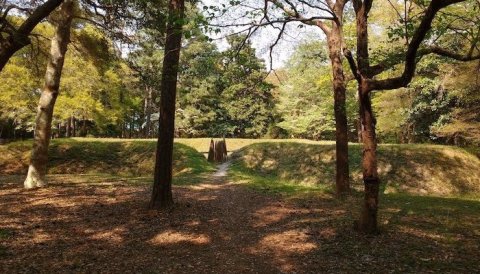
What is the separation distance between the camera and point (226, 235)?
27.8 ft

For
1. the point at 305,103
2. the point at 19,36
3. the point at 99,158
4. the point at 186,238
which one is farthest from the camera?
the point at 305,103

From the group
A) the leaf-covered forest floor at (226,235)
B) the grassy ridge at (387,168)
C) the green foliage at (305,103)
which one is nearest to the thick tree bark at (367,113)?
the leaf-covered forest floor at (226,235)

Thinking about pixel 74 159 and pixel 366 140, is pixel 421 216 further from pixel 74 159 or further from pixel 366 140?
pixel 74 159

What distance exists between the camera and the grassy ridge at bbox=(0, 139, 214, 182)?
22.1 metres

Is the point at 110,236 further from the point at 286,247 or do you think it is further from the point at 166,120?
the point at 286,247

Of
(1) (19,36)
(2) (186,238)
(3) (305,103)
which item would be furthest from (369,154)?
(3) (305,103)

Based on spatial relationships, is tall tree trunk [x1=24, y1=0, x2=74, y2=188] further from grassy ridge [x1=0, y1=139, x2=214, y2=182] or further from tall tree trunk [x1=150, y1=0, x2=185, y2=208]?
grassy ridge [x1=0, y1=139, x2=214, y2=182]

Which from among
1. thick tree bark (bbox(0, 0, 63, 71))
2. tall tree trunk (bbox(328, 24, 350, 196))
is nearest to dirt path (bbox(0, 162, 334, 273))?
tall tree trunk (bbox(328, 24, 350, 196))

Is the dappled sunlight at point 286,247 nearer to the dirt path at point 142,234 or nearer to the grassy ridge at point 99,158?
the dirt path at point 142,234

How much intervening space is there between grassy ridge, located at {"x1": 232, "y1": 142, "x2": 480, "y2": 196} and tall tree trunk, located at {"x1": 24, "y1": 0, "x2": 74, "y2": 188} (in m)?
8.13

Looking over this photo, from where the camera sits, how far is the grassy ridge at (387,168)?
18.6 meters

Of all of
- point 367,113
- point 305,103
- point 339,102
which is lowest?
point 367,113

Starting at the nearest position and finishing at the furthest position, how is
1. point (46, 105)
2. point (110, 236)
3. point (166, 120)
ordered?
point (110, 236) < point (166, 120) < point (46, 105)

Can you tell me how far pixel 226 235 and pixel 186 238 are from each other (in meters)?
0.89
